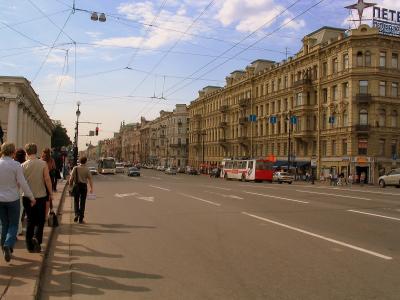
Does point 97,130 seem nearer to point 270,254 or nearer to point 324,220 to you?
point 324,220

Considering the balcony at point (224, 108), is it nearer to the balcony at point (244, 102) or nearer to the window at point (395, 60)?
the balcony at point (244, 102)

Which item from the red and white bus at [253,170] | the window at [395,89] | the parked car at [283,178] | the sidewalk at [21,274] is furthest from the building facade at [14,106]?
the window at [395,89]

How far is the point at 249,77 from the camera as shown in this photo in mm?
82750

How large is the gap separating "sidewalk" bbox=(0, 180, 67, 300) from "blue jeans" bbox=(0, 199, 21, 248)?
13.5 inches

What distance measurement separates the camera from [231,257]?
841 cm

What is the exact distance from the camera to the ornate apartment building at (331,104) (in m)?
55.5

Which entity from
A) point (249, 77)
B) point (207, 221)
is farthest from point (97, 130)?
point (207, 221)

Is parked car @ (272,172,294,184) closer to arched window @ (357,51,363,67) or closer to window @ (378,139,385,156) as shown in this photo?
window @ (378,139,385,156)

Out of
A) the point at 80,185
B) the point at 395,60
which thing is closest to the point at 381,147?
the point at 395,60

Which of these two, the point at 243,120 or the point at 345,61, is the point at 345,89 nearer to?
the point at 345,61

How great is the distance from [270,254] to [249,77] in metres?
75.7

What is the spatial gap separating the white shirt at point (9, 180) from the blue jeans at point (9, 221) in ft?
0.33

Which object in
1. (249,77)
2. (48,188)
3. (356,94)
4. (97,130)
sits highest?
(249,77)

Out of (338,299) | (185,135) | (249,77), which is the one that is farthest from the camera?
(185,135)
